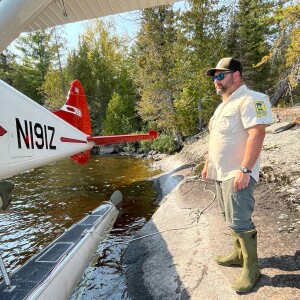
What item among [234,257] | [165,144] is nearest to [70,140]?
[234,257]

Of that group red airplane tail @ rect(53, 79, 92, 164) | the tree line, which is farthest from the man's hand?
the tree line

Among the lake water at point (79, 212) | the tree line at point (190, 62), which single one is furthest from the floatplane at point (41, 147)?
the tree line at point (190, 62)

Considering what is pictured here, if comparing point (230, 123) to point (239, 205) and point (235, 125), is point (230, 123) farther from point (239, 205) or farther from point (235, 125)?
point (239, 205)

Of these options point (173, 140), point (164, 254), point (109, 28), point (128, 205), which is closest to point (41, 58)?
point (109, 28)

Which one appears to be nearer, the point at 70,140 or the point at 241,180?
the point at 241,180

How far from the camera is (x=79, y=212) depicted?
7.64 meters

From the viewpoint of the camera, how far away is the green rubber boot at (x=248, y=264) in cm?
268

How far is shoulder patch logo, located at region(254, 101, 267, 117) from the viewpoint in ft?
8.09

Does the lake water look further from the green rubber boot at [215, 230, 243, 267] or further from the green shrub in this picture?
the green shrub

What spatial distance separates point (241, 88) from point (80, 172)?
11.8m

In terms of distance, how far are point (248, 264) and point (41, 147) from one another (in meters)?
3.21

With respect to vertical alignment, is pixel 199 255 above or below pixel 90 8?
below

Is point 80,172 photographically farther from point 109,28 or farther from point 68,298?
point 109,28

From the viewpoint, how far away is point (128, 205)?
8047 millimetres
